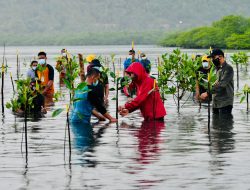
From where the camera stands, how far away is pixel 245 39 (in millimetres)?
118500

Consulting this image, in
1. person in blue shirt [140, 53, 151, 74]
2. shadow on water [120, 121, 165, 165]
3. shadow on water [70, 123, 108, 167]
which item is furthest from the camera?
person in blue shirt [140, 53, 151, 74]

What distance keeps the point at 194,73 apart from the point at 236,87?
1718 cm

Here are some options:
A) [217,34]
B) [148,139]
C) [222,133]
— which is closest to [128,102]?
[148,139]

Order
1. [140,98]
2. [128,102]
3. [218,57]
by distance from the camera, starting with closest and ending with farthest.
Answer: [140,98] → [128,102] → [218,57]

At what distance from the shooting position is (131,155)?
16.2 m

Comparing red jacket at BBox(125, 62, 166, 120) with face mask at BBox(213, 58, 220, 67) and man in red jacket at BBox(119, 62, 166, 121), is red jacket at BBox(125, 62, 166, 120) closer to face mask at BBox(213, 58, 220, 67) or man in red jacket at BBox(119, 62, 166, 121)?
man in red jacket at BBox(119, 62, 166, 121)

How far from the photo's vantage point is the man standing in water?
21.4 m

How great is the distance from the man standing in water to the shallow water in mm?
377

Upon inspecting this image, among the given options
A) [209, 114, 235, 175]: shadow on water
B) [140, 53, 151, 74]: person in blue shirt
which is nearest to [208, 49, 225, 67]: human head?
[209, 114, 235, 175]: shadow on water

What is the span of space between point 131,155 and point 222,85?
233 inches

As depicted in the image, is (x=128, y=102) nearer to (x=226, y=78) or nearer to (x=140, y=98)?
(x=140, y=98)

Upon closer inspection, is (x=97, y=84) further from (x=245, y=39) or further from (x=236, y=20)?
(x=236, y=20)

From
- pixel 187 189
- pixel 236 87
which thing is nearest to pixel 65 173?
pixel 187 189

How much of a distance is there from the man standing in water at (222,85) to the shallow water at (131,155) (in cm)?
38
